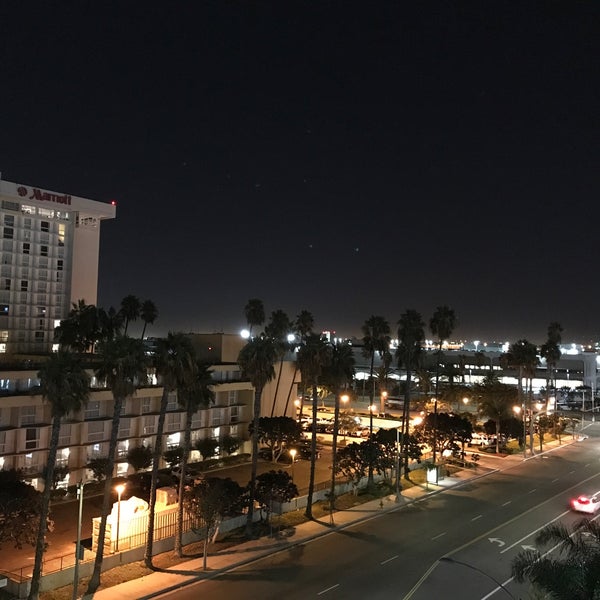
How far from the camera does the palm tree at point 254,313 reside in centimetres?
8712

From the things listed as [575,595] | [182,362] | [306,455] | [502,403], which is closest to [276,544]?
[182,362]

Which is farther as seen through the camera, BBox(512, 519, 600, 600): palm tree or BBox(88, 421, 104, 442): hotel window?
BBox(88, 421, 104, 442): hotel window

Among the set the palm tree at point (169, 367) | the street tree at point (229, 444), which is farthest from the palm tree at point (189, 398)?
the street tree at point (229, 444)

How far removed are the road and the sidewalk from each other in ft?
2.44

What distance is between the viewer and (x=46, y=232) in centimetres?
9312

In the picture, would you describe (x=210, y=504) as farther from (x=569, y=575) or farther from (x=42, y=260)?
(x=42, y=260)

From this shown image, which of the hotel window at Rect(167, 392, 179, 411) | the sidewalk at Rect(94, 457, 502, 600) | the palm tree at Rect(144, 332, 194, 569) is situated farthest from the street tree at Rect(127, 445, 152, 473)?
the palm tree at Rect(144, 332, 194, 569)

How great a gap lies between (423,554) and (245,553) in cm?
1053

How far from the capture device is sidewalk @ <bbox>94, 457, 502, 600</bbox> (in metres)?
28.1

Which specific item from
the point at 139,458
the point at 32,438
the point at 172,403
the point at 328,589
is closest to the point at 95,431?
the point at 139,458

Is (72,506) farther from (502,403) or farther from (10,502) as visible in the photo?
(502,403)

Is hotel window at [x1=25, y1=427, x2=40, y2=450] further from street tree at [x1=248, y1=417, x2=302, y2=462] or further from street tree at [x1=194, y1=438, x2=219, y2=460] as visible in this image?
street tree at [x1=248, y1=417, x2=302, y2=462]

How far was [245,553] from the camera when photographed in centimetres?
3369

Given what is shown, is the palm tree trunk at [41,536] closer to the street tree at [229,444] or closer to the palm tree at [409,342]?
the street tree at [229,444]
